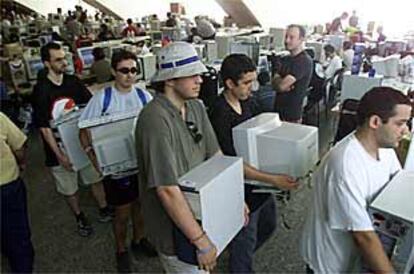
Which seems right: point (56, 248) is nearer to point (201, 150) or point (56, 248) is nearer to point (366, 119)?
point (201, 150)

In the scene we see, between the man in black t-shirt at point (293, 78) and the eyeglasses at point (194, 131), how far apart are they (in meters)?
2.20

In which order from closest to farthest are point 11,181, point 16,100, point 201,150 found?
point 201,150 < point 11,181 < point 16,100

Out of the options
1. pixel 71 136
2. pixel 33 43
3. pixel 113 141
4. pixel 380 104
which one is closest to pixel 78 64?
pixel 33 43

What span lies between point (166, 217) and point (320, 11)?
9.86 meters

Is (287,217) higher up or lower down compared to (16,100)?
lower down

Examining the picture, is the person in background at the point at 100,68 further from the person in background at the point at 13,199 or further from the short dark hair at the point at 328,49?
the short dark hair at the point at 328,49

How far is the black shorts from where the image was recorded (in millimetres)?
2357

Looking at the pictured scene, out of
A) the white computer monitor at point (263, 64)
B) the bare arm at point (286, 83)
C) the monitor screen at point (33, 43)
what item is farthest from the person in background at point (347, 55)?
the monitor screen at point (33, 43)

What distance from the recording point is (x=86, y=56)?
571 cm

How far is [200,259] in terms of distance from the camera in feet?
4.91

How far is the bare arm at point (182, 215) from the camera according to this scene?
142cm

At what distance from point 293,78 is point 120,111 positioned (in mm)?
1894

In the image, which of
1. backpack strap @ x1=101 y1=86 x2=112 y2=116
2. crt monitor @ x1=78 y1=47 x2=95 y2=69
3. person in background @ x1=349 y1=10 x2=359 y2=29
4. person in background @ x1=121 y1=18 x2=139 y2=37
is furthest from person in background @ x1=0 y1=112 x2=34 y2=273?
person in background @ x1=349 y1=10 x2=359 y2=29

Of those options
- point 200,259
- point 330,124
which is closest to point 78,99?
point 200,259
